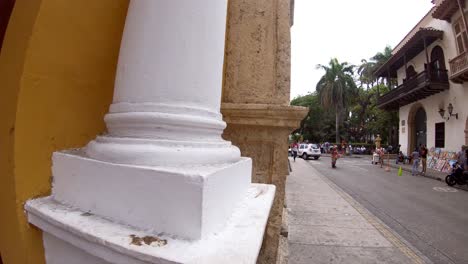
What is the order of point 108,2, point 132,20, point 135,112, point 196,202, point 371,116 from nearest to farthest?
1. point 196,202
2. point 135,112
3. point 132,20
4. point 108,2
5. point 371,116

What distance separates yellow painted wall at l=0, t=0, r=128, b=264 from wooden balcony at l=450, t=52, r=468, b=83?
20.5 meters

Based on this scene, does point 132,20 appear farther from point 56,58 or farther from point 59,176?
point 59,176

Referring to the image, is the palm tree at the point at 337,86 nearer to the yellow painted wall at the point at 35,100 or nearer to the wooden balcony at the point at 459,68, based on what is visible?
the wooden balcony at the point at 459,68


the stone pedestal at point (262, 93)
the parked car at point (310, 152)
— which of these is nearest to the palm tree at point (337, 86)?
the parked car at point (310, 152)

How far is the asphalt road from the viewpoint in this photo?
5.91m

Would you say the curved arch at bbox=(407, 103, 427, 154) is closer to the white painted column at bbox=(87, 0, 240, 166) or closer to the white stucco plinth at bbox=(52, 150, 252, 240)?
the white painted column at bbox=(87, 0, 240, 166)

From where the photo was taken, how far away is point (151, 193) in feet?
3.48

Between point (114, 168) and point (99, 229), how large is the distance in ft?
0.65

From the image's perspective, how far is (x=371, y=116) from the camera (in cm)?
4897

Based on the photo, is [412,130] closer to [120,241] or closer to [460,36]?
[460,36]

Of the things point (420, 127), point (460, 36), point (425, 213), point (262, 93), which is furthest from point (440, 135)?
point (262, 93)

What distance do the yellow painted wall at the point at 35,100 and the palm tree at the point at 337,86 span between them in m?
48.3

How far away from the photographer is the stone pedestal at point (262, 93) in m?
2.53

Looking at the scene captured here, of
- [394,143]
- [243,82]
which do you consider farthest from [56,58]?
[394,143]
